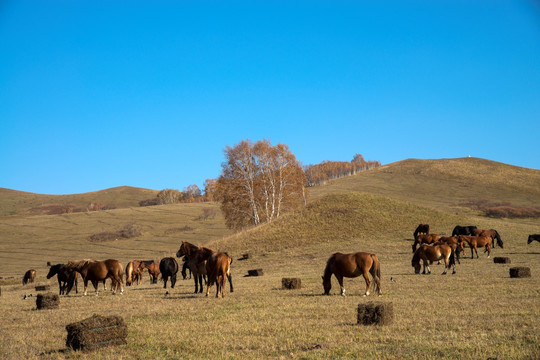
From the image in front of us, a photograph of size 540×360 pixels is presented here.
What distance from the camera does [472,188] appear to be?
116125 millimetres

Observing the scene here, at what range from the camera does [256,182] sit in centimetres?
6372

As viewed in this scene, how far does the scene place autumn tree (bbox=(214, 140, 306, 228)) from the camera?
62844 mm

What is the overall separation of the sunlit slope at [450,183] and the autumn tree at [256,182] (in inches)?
1232

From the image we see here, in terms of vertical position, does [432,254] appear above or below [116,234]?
below

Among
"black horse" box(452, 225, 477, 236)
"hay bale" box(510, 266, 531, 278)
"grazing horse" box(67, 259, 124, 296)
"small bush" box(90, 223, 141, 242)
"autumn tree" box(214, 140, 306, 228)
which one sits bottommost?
"hay bale" box(510, 266, 531, 278)

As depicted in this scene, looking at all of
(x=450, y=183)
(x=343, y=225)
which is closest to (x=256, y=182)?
(x=343, y=225)

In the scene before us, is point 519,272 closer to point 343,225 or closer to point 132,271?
point 132,271

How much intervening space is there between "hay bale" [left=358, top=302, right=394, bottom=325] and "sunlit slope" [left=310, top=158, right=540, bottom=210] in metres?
81.9

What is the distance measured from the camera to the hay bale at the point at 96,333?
379 inches

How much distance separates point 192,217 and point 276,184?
135 ft

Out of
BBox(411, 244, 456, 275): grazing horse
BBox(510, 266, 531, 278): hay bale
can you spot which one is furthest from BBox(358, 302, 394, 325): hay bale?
BBox(411, 244, 456, 275): grazing horse

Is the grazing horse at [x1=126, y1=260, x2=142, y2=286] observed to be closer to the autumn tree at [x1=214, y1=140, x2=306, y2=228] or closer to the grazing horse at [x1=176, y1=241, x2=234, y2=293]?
the grazing horse at [x1=176, y1=241, x2=234, y2=293]

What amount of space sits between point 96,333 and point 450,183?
417 ft

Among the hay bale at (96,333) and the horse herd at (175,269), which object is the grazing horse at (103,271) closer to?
the horse herd at (175,269)
